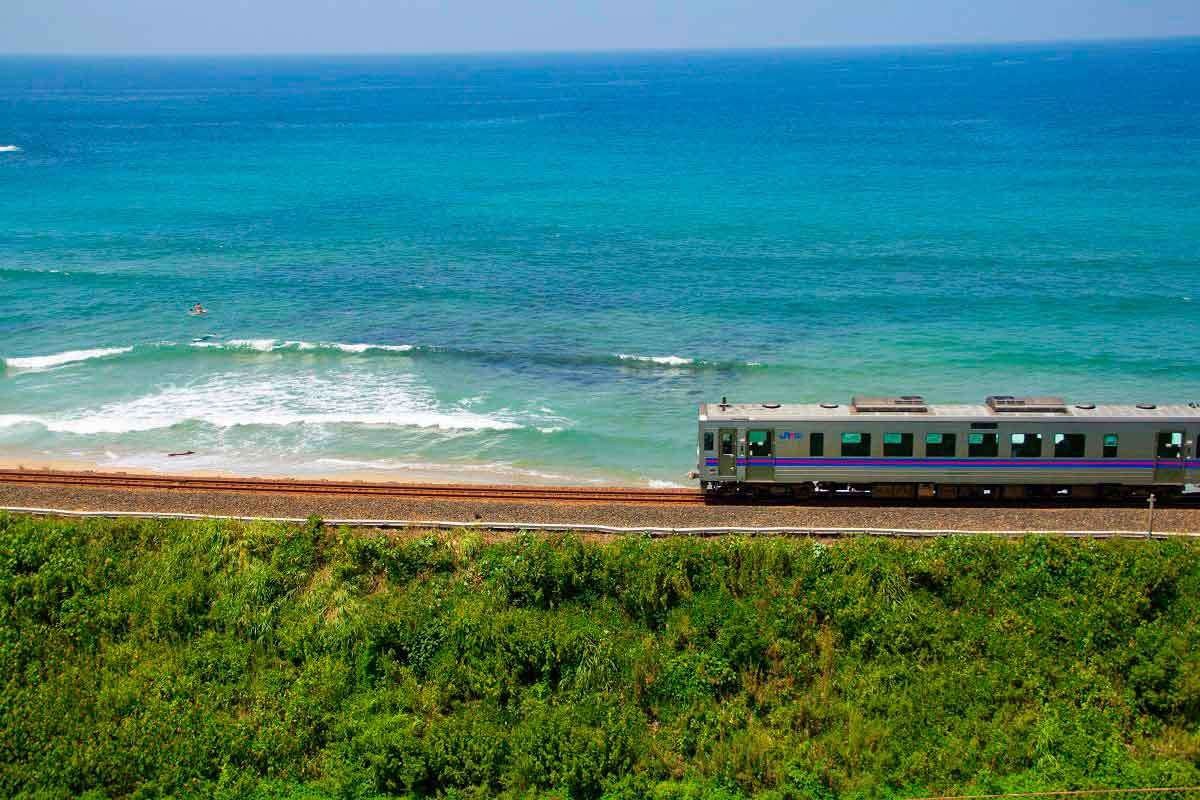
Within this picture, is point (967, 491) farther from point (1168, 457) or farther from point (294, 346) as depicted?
point (294, 346)

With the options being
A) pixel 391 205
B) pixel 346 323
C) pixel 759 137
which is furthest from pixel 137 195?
pixel 759 137

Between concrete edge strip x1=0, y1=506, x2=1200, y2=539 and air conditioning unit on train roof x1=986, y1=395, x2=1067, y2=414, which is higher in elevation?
air conditioning unit on train roof x1=986, y1=395, x2=1067, y2=414

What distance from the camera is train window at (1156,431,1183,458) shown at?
28.3 m

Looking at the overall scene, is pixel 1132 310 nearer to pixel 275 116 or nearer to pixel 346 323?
pixel 346 323

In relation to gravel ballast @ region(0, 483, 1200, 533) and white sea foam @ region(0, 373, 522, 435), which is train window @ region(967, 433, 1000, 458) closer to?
gravel ballast @ region(0, 483, 1200, 533)

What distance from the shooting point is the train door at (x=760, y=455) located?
29.1m

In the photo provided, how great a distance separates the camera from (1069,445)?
93.6 ft

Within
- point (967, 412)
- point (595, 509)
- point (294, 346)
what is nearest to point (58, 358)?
point (294, 346)

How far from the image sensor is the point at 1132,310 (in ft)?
178

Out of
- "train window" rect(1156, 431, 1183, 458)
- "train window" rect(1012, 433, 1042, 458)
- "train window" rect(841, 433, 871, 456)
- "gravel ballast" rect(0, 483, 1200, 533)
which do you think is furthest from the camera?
"train window" rect(841, 433, 871, 456)

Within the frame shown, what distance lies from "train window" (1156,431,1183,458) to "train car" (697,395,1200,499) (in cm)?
3

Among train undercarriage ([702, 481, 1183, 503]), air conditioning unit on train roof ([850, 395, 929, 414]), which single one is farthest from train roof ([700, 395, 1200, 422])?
train undercarriage ([702, 481, 1183, 503])

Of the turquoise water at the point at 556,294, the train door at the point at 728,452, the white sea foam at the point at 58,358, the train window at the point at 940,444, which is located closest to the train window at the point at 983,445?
the train window at the point at 940,444

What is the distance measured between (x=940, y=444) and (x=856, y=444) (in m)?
2.24
